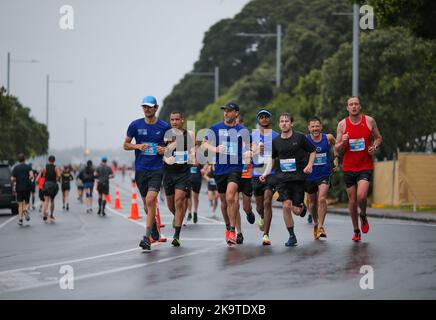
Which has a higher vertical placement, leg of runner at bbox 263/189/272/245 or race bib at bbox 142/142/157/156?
race bib at bbox 142/142/157/156

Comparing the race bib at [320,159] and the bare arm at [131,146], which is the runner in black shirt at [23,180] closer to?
the race bib at [320,159]

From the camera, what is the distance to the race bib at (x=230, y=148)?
15.0 m

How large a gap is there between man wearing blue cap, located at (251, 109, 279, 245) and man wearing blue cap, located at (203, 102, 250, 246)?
0.35 metres

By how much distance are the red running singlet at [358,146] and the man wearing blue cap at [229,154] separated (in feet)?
5.35

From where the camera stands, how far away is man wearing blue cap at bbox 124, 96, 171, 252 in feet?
47.4

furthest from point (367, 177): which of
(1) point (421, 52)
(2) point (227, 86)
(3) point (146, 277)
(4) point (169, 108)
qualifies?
(4) point (169, 108)

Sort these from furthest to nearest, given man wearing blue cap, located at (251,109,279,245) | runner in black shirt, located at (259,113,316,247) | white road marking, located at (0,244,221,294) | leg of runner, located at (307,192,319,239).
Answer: leg of runner, located at (307,192,319,239), man wearing blue cap, located at (251,109,279,245), runner in black shirt, located at (259,113,316,247), white road marking, located at (0,244,221,294)

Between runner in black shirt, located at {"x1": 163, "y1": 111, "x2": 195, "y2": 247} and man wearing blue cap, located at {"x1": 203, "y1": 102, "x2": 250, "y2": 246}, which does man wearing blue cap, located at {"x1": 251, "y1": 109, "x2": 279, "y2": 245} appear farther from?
runner in black shirt, located at {"x1": 163, "y1": 111, "x2": 195, "y2": 247}

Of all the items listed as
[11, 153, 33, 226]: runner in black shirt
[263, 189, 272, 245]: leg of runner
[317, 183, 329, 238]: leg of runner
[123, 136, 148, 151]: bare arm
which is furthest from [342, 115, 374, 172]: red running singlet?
[11, 153, 33, 226]: runner in black shirt

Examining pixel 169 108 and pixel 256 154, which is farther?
pixel 169 108

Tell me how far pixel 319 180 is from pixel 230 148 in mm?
2333
